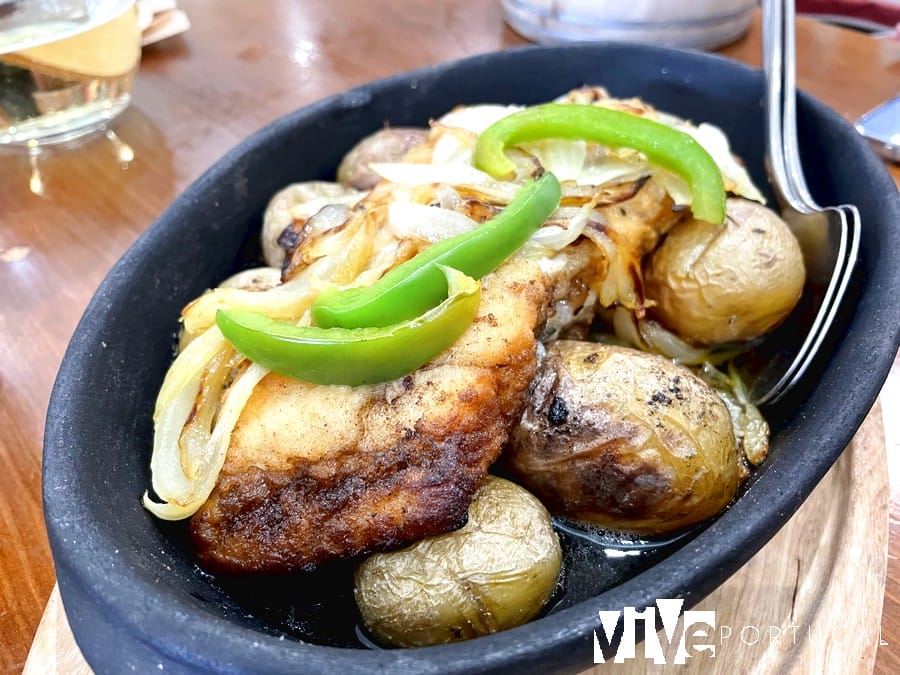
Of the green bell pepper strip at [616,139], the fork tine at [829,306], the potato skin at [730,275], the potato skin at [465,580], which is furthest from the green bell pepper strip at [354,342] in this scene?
the fork tine at [829,306]

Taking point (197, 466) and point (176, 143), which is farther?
point (176, 143)

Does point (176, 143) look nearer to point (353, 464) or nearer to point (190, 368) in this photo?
point (190, 368)

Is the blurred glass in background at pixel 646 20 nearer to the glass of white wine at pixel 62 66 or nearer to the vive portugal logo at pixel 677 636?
the glass of white wine at pixel 62 66

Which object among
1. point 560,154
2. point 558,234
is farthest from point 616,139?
point 558,234

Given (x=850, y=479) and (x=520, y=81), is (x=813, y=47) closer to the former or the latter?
(x=520, y=81)

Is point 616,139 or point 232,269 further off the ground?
point 616,139

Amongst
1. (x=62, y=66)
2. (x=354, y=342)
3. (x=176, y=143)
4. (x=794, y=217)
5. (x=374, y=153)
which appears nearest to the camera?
(x=354, y=342)

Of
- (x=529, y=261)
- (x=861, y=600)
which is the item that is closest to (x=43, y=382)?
(x=529, y=261)

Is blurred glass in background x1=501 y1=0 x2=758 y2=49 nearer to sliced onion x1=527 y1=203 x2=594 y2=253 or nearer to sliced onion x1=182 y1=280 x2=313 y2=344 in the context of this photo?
sliced onion x1=527 y1=203 x2=594 y2=253
